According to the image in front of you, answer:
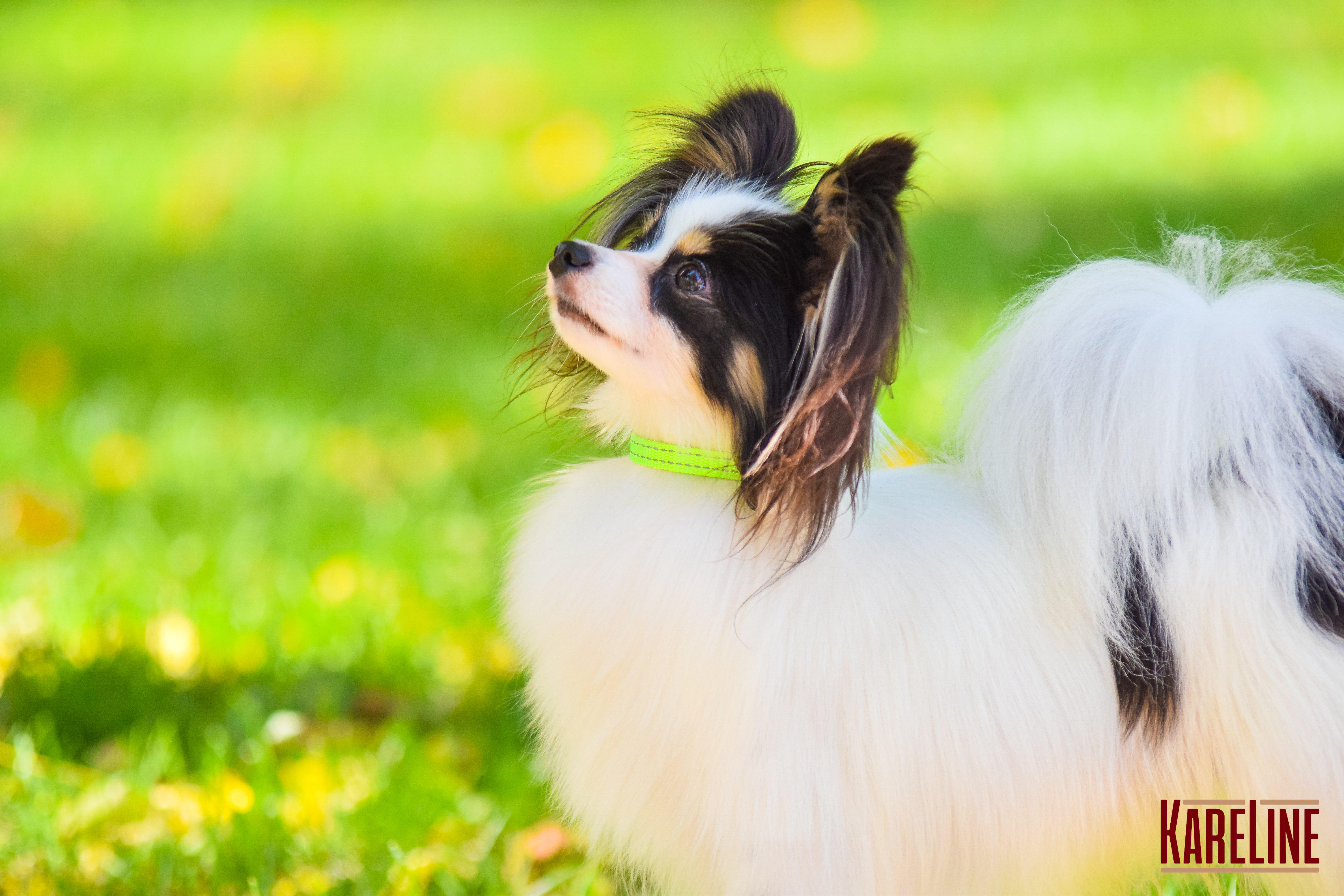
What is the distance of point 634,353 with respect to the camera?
195 centimetres

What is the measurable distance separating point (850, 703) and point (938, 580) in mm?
227

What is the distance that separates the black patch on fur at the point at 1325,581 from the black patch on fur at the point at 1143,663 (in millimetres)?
198

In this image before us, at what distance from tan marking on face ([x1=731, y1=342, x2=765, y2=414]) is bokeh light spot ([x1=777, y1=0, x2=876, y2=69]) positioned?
6.02 metres

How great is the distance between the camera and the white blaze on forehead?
2010 millimetres

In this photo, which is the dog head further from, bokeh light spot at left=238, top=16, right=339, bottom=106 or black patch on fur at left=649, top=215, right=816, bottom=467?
bokeh light spot at left=238, top=16, right=339, bottom=106

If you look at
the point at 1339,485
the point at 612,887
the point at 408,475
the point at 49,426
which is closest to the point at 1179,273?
the point at 1339,485

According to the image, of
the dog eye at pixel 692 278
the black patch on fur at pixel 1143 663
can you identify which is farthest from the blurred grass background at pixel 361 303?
the black patch on fur at pixel 1143 663

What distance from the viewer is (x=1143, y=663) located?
74.2 inches

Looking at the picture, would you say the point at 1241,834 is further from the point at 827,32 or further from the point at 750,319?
the point at 827,32

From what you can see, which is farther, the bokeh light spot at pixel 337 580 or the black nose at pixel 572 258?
the bokeh light spot at pixel 337 580

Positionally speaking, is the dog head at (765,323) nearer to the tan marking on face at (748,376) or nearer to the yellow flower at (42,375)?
the tan marking on face at (748,376)

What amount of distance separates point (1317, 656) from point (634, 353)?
107 centimetres

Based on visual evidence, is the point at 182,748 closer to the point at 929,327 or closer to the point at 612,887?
the point at 612,887

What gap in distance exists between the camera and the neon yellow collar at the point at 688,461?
197cm
